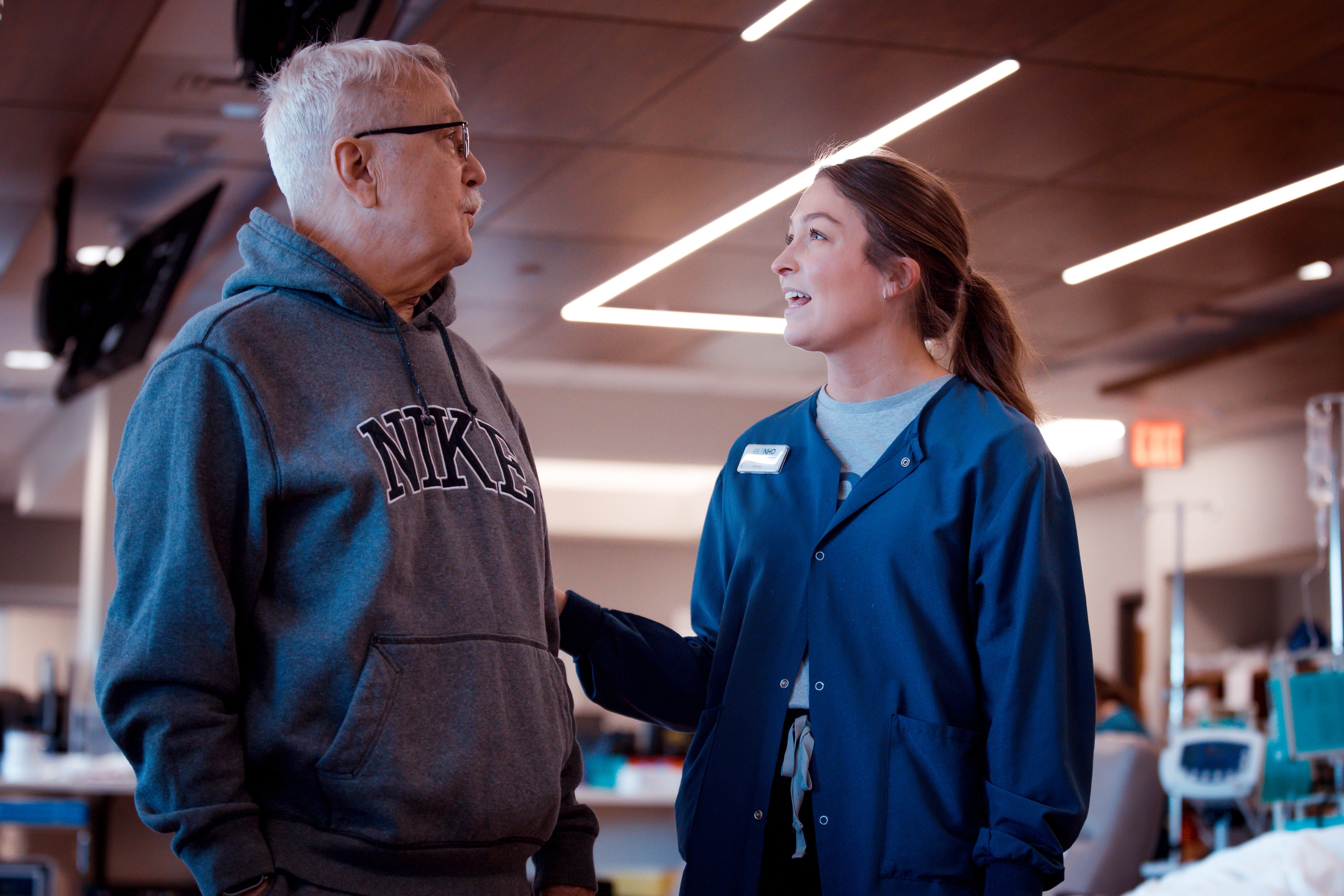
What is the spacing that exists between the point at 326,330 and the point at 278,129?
9.9 inches

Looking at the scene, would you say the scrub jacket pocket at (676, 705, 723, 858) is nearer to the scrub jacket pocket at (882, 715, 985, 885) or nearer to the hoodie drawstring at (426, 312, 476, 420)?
the scrub jacket pocket at (882, 715, 985, 885)

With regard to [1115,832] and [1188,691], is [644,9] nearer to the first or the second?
[1115,832]

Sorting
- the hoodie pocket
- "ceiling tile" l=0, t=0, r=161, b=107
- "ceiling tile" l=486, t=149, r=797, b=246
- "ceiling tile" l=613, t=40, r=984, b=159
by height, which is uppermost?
"ceiling tile" l=0, t=0, r=161, b=107

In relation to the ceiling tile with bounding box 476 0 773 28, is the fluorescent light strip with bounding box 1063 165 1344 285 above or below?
above

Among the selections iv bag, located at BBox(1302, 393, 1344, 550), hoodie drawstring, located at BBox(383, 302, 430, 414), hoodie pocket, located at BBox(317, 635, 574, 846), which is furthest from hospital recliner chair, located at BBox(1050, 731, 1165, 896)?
hoodie drawstring, located at BBox(383, 302, 430, 414)

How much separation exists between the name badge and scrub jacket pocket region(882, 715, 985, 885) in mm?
409

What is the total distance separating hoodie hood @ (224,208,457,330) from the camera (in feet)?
4.70

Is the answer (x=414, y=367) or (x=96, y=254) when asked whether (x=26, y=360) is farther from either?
(x=414, y=367)

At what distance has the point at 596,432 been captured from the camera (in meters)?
10.0

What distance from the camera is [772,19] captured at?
3.93 meters

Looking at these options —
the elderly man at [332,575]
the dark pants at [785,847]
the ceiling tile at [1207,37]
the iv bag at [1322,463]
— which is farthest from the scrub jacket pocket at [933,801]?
the iv bag at [1322,463]

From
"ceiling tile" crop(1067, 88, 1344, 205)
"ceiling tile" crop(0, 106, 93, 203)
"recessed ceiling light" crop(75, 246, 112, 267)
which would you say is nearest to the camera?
"ceiling tile" crop(1067, 88, 1344, 205)

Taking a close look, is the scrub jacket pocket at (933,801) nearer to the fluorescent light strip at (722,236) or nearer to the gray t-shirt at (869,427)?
the gray t-shirt at (869,427)

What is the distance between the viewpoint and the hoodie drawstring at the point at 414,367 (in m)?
1.46
